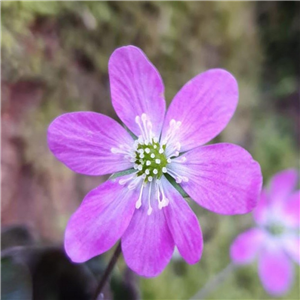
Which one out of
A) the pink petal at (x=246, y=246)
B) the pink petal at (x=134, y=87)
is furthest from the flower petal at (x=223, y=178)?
the pink petal at (x=246, y=246)

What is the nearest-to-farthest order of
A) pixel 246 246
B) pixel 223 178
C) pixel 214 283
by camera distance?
pixel 223 178 → pixel 246 246 → pixel 214 283

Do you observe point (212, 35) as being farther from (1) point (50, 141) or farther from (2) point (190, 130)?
(1) point (50, 141)

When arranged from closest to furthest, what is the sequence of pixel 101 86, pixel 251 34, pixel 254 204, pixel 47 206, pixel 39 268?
pixel 254 204, pixel 39 268, pixel 47 206, pixel 101 86, pixel 251 34

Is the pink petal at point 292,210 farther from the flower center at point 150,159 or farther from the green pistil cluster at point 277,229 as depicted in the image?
the flower center at point 150,159

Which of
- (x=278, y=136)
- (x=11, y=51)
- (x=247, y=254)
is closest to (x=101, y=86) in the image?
(x=11, y=51)

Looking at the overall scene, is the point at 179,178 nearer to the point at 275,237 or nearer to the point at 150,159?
the point at 150,159

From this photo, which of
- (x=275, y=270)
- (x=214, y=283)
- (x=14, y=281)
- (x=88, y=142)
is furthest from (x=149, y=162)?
(x=214, y=283)
